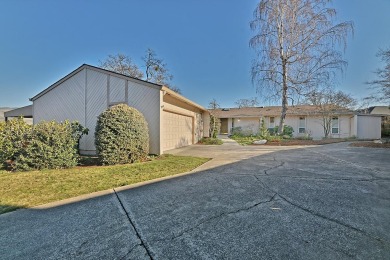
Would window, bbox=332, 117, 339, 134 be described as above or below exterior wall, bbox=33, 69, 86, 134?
below

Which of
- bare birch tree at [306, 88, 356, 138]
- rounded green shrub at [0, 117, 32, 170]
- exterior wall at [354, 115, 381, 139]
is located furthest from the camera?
exterior wall at [354, 115, 381, 139]

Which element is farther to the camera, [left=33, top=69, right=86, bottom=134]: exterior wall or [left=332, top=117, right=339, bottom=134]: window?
[left=332, top=117, right=339, bottom=134]: window

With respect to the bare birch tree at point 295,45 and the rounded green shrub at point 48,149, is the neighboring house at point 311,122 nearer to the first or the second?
the bare birch tree at point 295,45

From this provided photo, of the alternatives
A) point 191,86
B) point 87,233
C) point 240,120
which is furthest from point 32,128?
point 240,120

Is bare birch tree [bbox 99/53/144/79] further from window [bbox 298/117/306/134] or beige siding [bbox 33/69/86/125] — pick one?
window [bbox 298/117/306/134]

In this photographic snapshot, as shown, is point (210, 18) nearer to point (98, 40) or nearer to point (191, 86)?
point (98, 40)

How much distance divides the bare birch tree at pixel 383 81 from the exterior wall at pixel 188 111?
12.1 m

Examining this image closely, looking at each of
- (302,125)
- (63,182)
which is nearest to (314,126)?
(302,125)

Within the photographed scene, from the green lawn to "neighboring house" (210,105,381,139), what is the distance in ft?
49.6

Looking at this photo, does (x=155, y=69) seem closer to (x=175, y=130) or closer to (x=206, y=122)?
(x=206, y=122)

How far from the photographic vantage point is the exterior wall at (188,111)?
10.5m

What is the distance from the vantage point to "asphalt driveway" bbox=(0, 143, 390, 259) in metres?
2.07

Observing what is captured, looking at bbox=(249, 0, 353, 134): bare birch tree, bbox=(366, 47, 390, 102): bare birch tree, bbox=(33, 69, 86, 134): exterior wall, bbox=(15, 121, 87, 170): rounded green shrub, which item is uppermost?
bbox=(249, 0, 353, 134): bare birch tree

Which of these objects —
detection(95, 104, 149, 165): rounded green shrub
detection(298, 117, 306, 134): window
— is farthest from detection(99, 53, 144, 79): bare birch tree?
detection(298, 117, 306, 134): window
